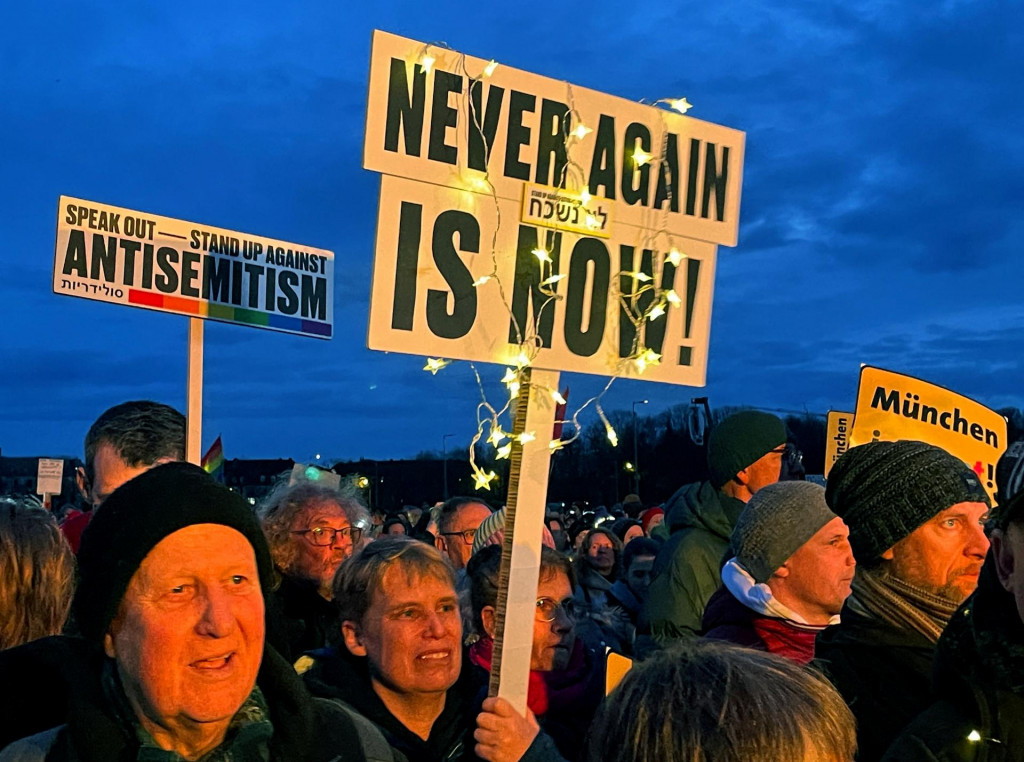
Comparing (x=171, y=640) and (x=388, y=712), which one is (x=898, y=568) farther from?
(x=171, y=640)

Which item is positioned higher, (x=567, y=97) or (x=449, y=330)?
(x=567, y=97)

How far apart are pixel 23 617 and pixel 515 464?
1.52 meters

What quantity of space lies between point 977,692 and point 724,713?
777 millimetres

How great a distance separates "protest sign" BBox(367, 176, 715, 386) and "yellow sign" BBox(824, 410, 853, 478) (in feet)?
9.21

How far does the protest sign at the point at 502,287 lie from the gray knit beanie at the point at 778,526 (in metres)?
0.49

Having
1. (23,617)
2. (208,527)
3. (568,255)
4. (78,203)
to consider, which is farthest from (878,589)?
(78,203)

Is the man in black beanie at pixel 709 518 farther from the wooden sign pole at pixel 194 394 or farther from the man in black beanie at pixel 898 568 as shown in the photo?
the wooden sign pole at pixel 194 394

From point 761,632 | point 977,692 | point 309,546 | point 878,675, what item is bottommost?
point 309,546

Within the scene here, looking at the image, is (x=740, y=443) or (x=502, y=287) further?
(x=740, y=443)

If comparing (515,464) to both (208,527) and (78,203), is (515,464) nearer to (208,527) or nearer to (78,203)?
(208,527)

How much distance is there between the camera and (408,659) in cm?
353

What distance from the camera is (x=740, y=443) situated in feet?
17.9

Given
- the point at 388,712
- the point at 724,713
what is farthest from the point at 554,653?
the point at 724,713

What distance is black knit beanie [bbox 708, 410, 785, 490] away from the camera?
5.41m
